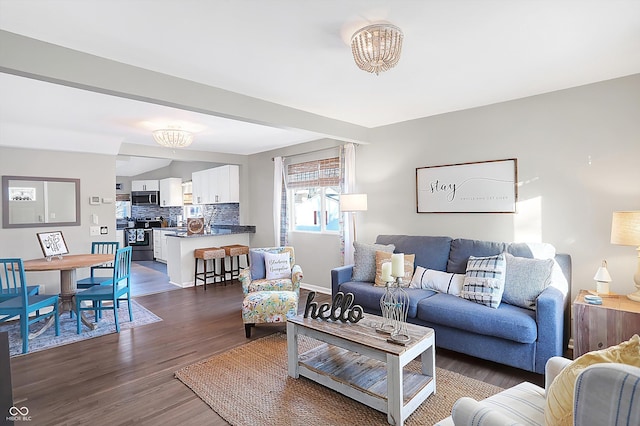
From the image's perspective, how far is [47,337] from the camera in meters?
3.56

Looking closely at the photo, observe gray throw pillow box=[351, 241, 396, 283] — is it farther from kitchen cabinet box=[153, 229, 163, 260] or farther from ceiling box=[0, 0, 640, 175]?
kitchen cabinet box=[153, 229, 163, 260]

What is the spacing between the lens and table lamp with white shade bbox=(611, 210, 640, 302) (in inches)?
95.9

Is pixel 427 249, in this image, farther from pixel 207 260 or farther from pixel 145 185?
pixel 145 185

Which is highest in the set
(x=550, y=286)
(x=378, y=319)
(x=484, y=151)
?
(x=484, y=151)

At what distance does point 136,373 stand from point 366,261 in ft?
8.24

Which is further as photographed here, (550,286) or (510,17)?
(550,286)

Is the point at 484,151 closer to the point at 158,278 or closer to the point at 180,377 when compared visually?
the point at 180,377

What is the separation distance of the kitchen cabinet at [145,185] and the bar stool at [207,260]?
408 cm

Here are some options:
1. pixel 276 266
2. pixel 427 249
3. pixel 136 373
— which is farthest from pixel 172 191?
pixel 427 249

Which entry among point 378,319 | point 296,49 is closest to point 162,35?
point 296,49

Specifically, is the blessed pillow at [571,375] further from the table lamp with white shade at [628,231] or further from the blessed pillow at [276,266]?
the blessed pillow at [276,266]

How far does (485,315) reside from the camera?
2.70 m

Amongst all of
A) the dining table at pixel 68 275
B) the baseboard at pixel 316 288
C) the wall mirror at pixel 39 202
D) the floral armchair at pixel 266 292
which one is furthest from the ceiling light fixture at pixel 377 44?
the wall mirror at pixel 39 202

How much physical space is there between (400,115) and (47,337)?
15.5 ft
